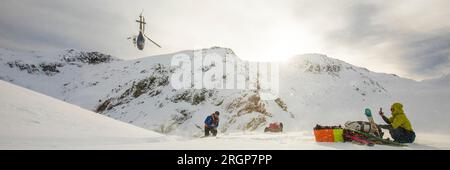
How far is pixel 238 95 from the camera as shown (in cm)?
4191

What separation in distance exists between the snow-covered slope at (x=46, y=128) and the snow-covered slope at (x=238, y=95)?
2135 centimetres

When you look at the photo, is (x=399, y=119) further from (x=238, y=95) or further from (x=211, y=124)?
(x=238, y=95)

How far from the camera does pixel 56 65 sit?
8725 centimetres

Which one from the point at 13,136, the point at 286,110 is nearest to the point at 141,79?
the point at 286,110

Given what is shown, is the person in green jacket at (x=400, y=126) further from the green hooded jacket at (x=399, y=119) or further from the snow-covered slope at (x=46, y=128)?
the snow-covered slope at (x=46, y=128)

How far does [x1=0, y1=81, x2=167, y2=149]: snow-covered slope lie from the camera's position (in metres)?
7.48

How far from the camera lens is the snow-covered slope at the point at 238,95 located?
3856 cm

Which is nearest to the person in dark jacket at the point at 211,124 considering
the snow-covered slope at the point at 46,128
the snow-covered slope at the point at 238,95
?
the snow-covered slope at the point at 46,128

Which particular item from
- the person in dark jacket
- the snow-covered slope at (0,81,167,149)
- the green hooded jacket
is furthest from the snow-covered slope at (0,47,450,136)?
the green hooded jacket

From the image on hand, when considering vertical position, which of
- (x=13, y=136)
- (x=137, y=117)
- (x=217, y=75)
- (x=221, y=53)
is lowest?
(x=137, y=117)

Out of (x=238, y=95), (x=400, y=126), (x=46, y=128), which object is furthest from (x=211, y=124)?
(x=238, y=95)
